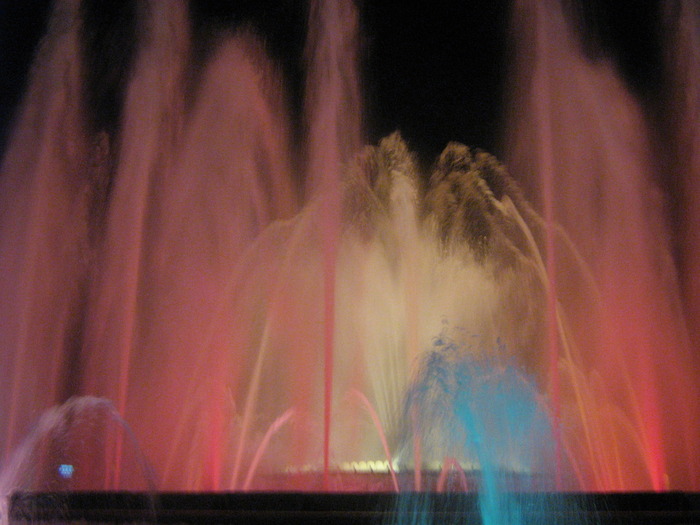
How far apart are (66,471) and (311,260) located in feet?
24.9

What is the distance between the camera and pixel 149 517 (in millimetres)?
10156

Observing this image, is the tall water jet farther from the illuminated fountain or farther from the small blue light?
the small blue light

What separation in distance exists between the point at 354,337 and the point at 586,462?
673cm

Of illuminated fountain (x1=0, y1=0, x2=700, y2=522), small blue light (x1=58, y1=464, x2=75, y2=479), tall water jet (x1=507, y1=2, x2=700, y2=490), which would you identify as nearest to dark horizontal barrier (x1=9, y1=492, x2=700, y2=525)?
small blue light (x1=58, y1=464, x2=75, y2=479)

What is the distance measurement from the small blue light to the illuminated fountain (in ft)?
0.28

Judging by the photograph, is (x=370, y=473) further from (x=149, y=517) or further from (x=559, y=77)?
(x=559, y=77)

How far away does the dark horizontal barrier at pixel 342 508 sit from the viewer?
9.91 metres

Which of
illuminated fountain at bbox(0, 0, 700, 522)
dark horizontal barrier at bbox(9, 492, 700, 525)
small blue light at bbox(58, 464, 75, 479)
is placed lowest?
small blue light at bbox(58, 464, 75, 479)

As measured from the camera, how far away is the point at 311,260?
19.0m

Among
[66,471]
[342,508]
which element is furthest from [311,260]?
[342,508]

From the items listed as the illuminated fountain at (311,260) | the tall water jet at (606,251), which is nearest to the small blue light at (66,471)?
the illuminated fountain at (311,260)

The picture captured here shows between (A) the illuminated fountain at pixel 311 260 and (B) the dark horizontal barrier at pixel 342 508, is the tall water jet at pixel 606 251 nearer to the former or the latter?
(A) the illuminated fountain at pixel 311 260

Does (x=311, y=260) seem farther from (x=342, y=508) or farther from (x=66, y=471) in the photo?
(x=342, y=508)

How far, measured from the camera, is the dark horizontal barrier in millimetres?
9914
